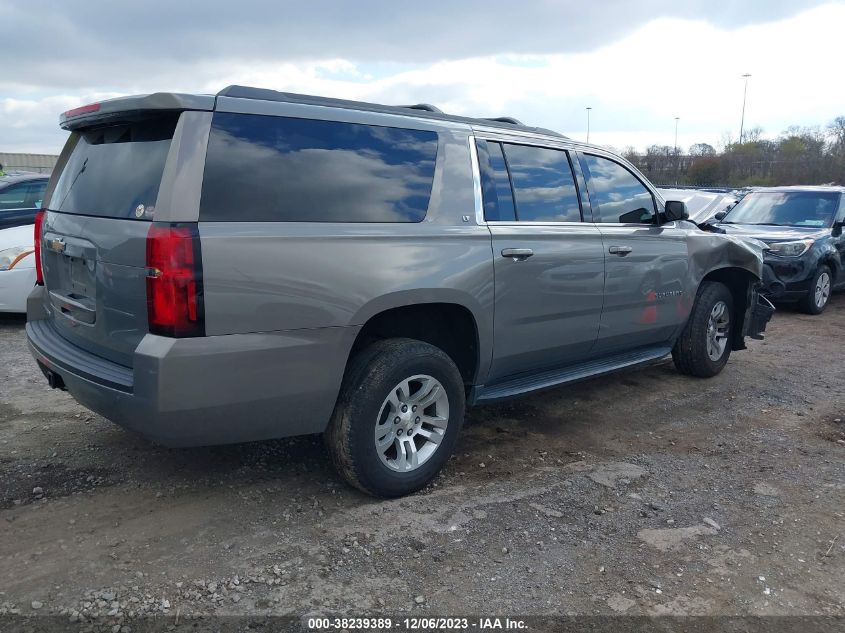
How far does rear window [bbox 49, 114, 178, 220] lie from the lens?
10.1 ft

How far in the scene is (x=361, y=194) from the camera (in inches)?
137

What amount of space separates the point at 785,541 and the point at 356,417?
211 cm

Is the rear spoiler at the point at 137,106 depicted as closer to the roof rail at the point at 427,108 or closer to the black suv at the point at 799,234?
the roof rail at the point at 427,108

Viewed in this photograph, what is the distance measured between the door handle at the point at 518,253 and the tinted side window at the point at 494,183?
19cm

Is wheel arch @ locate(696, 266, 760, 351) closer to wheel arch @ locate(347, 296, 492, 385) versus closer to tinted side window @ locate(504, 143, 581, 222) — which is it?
tinted side window @ locate(504, 143, 581, 222)

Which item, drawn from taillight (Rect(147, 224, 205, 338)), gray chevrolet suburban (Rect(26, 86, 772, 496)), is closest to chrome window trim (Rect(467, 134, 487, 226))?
gray chevrolet suburban (Rect(26, 86, 772, 496))

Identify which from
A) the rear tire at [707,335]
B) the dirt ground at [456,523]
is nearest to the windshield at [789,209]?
the rear tire at [707,335]

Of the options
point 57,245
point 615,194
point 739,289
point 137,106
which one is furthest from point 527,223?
point 739,289

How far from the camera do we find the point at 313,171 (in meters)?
3.32

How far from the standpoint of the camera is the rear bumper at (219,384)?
9.62ft

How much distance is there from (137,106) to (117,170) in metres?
0.39

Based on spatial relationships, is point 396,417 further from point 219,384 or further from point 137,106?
point 137,106

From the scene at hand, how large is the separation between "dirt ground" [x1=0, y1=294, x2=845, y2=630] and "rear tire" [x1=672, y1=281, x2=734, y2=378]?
91 centimetres

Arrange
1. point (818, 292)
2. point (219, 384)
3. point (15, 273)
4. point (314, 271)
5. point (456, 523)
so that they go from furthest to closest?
point (818, 292) < point (15, 273) < point (456, 523) < point (314, 271) < point (219, 384)
